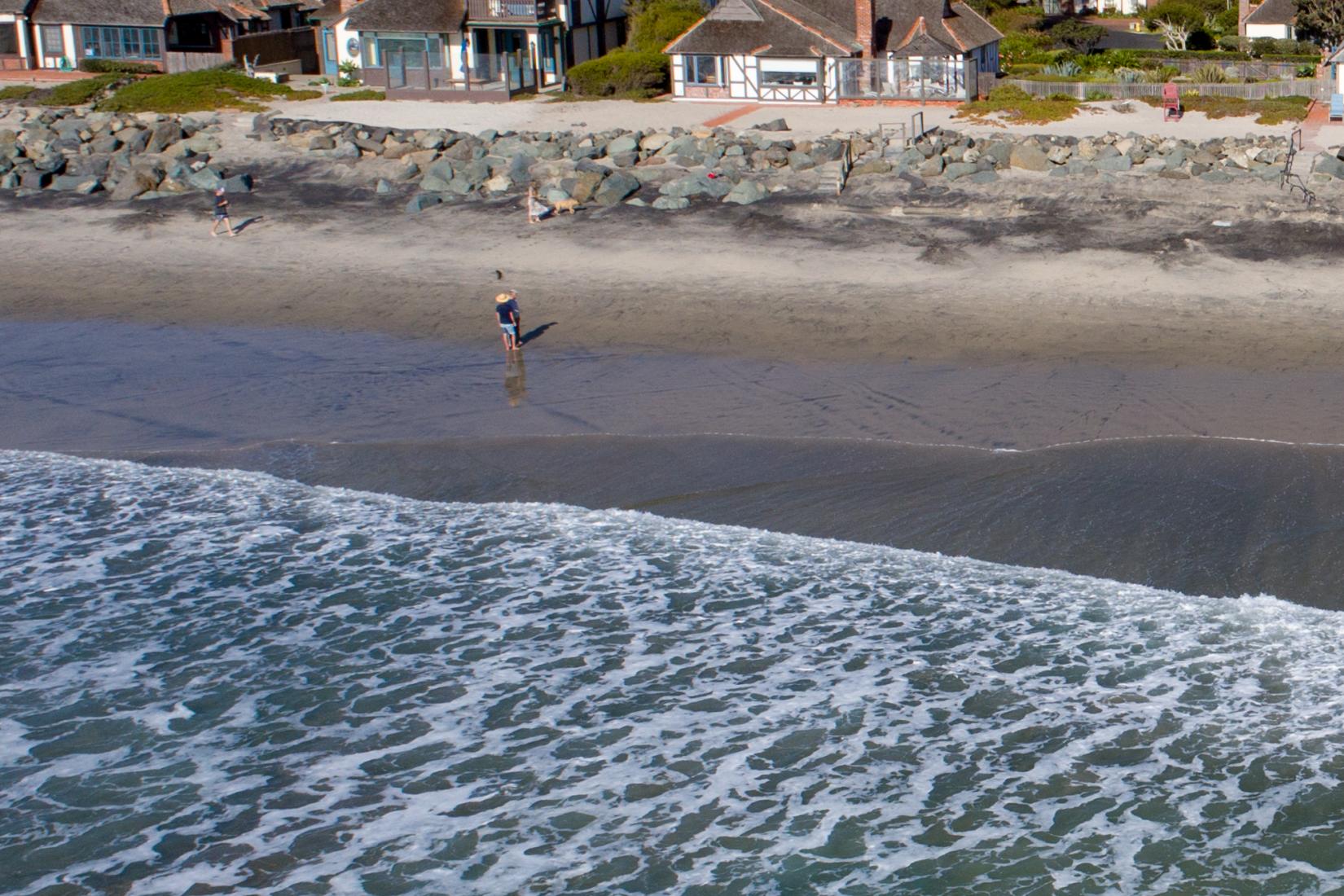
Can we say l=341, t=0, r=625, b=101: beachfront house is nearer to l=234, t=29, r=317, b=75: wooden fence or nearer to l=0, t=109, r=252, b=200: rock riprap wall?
l=234, t=29, r=317, b=75: wooden fence

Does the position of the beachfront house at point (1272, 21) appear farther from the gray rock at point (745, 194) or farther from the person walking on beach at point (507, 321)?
the person walking on beach at point (507, 321)

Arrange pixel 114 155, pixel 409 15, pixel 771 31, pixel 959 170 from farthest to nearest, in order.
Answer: pixel 409 15 → pixel 771 31 → pixel 114 155 → pixel 959 170

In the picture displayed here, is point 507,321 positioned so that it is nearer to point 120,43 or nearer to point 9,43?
point 120,43

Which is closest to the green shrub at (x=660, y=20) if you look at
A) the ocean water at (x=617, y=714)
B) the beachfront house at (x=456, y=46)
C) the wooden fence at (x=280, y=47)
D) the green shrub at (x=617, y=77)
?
the green shrub at (x=617, y=77)

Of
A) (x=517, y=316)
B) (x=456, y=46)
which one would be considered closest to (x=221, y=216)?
(x=517, y=316)

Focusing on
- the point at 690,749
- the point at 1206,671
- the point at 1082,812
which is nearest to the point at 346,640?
the point at 690,749

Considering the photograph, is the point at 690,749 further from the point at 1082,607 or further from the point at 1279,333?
the point at 1279,333
